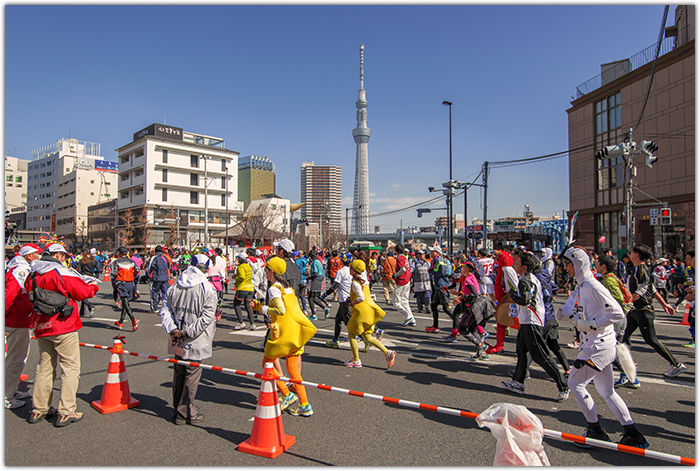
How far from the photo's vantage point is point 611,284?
5840mm

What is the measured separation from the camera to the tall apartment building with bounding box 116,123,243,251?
58.4 m

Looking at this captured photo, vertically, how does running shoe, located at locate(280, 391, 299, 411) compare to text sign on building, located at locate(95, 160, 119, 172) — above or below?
below

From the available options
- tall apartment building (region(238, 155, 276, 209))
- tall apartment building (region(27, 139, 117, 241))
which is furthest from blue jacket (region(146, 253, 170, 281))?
tall apartment building (region(238, 155, 276, 209))

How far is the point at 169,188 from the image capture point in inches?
2379

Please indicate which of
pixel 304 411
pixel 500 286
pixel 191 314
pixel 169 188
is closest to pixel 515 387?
pixel 500 286

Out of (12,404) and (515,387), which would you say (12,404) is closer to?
(12,404)

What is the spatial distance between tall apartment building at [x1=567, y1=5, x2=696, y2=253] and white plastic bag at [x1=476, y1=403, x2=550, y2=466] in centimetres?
1757

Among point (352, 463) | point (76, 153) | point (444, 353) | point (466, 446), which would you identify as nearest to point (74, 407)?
point (352, 463)

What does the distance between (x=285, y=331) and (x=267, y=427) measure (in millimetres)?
983

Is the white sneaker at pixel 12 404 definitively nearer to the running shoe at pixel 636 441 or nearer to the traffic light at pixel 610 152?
the running shoe at pixel 636 441

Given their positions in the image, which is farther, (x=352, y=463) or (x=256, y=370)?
(x=256, y=370)

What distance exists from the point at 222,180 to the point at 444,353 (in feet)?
204

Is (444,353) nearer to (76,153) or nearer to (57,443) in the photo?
(57,443)

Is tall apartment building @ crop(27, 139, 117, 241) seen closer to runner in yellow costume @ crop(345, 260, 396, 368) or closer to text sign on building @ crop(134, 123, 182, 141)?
text sign on building @ crop(134, 123, 182, 141)
